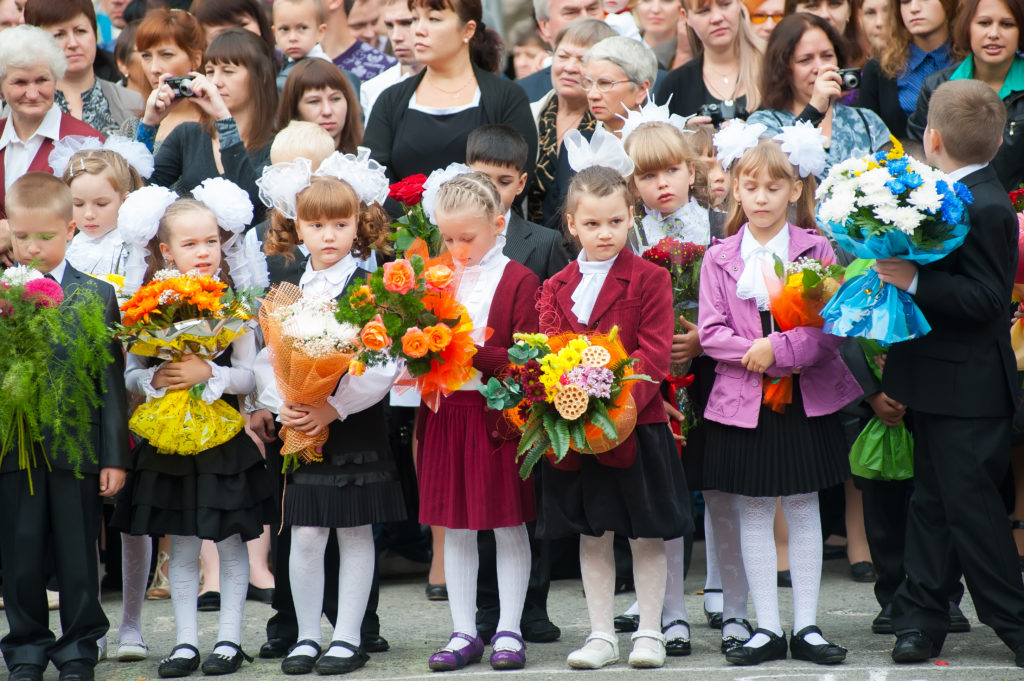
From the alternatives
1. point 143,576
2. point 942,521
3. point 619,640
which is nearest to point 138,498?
point 143,576

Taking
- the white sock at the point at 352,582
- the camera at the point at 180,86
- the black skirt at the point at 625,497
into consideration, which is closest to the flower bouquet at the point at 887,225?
the black skirt at the point at 625,497

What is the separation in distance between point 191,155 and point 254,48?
0.74 m

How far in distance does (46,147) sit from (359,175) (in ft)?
8.02

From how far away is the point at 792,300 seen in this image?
16.8ft

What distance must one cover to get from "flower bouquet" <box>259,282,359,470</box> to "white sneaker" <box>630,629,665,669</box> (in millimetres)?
1503

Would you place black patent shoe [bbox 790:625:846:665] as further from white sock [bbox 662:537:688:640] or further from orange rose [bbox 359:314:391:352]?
orange rose [bbox 359:314:391:352]

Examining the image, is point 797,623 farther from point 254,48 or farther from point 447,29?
point 254,48

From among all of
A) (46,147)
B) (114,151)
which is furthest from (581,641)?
(46,147)

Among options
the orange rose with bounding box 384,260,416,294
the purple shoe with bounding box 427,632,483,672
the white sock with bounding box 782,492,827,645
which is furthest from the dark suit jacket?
the purple shoe with bounding box 427,632,483,672

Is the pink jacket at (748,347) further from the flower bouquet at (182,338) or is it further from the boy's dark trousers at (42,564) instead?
the boy's dark trousers at (42,564)

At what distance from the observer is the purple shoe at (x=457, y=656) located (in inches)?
199

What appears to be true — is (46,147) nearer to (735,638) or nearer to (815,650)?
(735,638)

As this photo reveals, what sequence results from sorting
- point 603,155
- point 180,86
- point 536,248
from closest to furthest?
→ point 603,155, point 536,248, point 180,86

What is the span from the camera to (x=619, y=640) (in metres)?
A: 5.58
